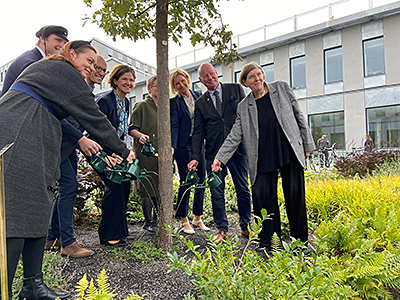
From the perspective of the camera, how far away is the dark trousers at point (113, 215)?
3076mm

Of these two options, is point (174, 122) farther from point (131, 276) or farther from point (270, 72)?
point (270, 72)

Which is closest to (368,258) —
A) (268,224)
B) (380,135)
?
(268,224)

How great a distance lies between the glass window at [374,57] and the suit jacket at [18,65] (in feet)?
52.3

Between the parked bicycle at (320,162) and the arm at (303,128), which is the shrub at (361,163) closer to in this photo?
the parked bicycle at (320,162)

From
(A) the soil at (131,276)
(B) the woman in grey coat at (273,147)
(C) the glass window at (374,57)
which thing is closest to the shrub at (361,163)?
(B) the woman in grey coat at (273,147)

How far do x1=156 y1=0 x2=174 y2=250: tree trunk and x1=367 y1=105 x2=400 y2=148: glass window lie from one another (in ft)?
45.9

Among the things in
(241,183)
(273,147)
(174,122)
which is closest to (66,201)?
(174,122)

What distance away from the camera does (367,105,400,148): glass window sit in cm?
1418

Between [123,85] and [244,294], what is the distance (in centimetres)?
254

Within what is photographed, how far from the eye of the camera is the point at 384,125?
47.3 feet

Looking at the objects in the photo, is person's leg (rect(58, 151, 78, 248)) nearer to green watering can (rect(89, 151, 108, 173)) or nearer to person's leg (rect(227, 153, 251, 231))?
green watering can (rect(89, 151, 108, 173))

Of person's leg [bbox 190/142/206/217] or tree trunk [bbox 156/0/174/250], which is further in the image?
person's leg [bbox 190/142/206/217]

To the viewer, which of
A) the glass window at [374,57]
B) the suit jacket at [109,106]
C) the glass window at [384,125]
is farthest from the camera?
the glass window at [374,57]

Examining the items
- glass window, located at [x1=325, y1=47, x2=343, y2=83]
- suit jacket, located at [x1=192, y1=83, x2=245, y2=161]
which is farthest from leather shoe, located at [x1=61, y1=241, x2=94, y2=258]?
glass window, located at [x1=325, y1=47, x2=343, y2=83]
